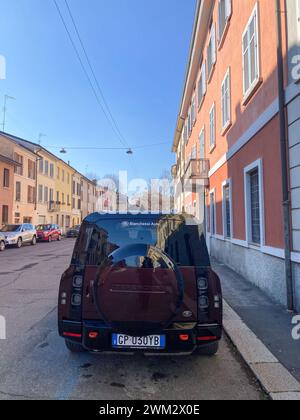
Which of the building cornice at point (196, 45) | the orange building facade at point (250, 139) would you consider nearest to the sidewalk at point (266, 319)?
the orange building facade at point (250, 139)

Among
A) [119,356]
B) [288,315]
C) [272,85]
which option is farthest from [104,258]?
[272,85]

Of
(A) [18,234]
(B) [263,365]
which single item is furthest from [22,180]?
(B) [263,365]

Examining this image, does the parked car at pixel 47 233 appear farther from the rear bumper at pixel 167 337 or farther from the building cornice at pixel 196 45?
the rear bumper at pixel 167 337

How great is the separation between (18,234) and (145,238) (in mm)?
20603

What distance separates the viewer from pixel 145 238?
11.2 ft

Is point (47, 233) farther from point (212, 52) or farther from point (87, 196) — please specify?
point (87, 196)

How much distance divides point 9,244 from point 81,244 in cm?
1925

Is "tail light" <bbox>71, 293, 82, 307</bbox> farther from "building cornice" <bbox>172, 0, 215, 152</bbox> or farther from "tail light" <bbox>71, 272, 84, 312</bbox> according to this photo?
"building cornice" <bbox>172, 0, 215, 152</bbox>

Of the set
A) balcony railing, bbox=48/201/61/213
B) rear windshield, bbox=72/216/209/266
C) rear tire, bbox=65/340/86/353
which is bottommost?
rear tire, bbox=65/340/86/353

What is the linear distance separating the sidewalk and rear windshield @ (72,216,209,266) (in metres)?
1.56

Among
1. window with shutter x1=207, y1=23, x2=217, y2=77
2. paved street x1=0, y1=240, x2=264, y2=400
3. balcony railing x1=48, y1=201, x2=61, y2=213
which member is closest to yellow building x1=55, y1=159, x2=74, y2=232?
balcony railing x1=48, y1=201, x2=61, y2=213

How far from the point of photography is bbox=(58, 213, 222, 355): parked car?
315 centimetres

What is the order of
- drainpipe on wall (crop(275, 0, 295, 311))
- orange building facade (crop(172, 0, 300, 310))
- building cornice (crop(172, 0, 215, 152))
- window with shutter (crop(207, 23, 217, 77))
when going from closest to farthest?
drainpipe on wall (crop(275, 0, 295, 311))
orange building facade (crop(172, 0, 300, 310))
window with shutter (crop(207, 23, 217, 77))
building cornice (crop(172, 0, 215, 152))
